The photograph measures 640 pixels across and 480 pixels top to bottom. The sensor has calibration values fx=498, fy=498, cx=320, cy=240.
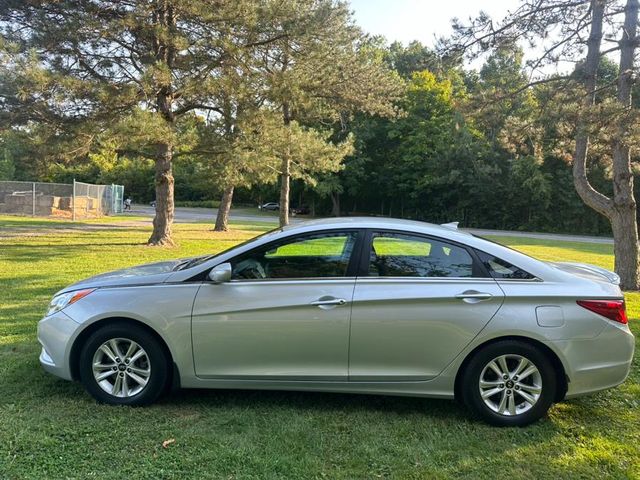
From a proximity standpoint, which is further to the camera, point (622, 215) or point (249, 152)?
point (249, 152)

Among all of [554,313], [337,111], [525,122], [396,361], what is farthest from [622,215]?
[337,111]

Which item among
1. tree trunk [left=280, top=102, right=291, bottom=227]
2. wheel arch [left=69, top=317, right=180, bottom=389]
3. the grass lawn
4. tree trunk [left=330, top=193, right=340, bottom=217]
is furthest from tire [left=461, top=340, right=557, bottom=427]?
tree trunk [left=330, top=193, right=340, bottom=217]

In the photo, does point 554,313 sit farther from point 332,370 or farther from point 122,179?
point 122,179

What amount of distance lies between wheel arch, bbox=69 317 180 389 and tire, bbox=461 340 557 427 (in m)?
2.20

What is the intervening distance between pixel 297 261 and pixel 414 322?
115 cm

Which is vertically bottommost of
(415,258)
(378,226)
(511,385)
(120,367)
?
(120,367)

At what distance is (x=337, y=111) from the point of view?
2106 cm

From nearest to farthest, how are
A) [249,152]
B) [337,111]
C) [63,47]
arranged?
1. [63,47]
2. [249,152]
3. [337,111]

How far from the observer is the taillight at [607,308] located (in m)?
3.67

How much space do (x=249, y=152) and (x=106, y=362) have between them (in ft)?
37.7

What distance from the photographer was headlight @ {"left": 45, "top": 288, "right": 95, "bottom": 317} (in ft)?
12.9

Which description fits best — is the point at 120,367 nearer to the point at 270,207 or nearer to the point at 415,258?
the point at 415,258

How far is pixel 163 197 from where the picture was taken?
1614 centimetres

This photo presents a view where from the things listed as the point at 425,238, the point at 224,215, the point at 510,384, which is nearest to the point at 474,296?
the point at 425,238
